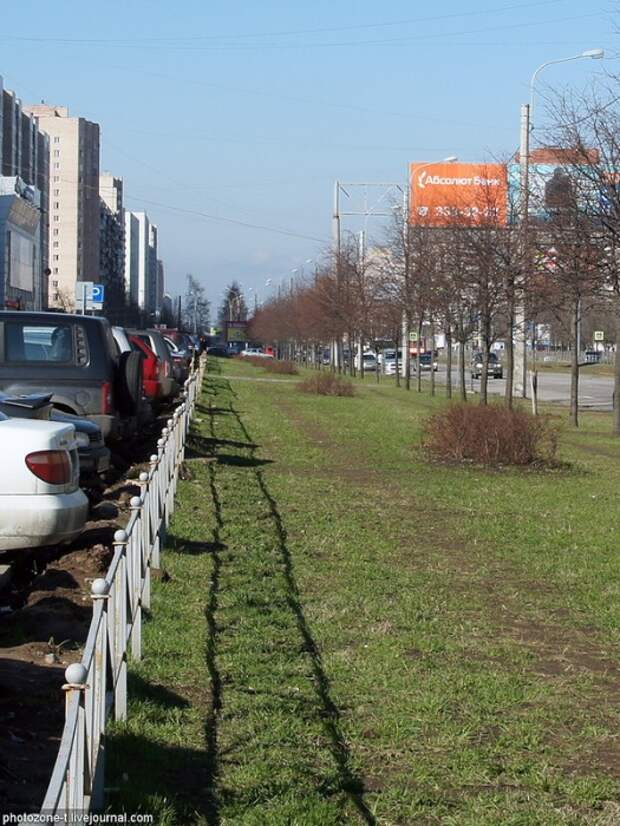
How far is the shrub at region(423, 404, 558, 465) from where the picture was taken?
18297 mm

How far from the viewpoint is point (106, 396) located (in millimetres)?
14031

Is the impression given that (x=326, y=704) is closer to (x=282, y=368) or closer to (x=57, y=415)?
(x=57, y=415)

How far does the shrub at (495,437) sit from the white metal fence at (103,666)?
30.9 ft

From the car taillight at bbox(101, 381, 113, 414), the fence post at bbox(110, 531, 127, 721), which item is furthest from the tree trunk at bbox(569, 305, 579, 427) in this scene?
the fence post at bbox(110, 531, 127, 721)

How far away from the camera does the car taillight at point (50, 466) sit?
26.4 ft

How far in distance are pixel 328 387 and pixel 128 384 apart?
26.2 metres

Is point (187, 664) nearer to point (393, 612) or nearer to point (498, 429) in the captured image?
point (393, 612)

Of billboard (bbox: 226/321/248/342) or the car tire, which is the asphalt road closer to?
the car tire

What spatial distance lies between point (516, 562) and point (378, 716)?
15.2ft

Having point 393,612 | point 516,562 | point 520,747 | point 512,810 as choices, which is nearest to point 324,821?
point 512,810

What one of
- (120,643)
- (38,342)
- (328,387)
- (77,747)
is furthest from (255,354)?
(77,747)

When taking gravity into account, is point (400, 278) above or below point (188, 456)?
above

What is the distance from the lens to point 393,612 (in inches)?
334

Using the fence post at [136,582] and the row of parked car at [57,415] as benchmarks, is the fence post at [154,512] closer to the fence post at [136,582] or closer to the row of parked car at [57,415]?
the row of parked car at [57,415]
